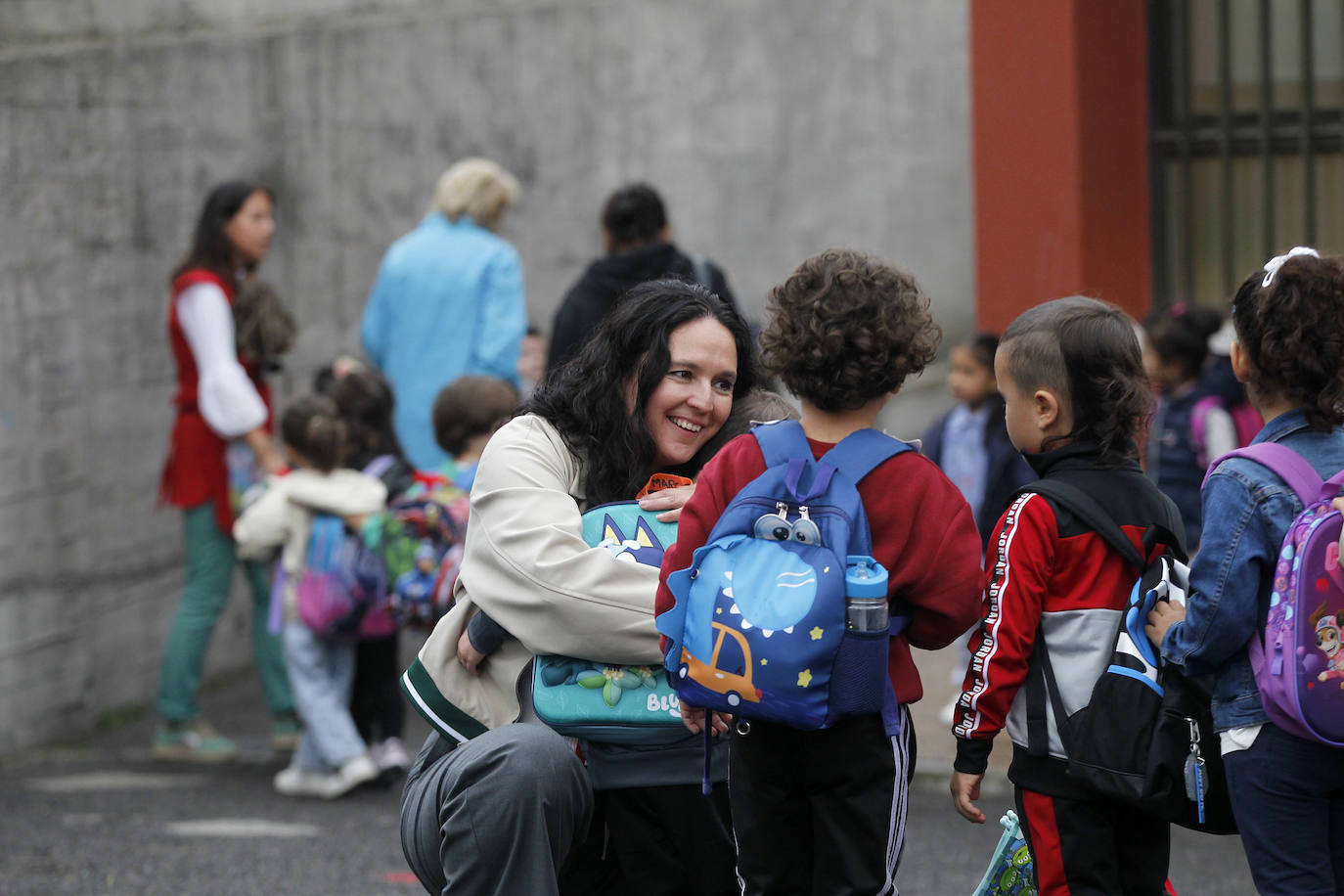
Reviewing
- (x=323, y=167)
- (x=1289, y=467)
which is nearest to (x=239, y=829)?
(x=1289, y=467)

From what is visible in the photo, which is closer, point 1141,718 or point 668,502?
point 1141,718

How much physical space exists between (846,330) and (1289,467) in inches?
33.6

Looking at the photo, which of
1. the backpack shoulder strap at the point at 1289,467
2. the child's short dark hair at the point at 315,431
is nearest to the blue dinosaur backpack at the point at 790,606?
the backpack shoulder strap at the point at 1289,467

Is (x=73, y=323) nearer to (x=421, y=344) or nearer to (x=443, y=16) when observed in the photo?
(x=421, y=344)

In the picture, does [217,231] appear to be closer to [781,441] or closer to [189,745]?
[189,745]

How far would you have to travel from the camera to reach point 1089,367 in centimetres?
314

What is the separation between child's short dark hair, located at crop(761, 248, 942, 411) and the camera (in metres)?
2.90

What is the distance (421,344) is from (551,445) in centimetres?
368

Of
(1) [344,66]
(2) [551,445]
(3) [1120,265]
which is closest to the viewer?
(2) [551,445]

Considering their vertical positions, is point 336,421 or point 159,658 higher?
point 336,421

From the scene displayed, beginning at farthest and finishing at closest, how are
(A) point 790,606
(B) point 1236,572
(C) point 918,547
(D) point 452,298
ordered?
(D) point 452,298, (B) point 1236,572, (C) point 918,547, (A) point 790,606

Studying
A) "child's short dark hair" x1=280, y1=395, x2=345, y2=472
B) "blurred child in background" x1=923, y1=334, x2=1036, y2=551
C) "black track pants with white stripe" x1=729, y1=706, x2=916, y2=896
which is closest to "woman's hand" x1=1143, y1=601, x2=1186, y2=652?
"black track pants with white stripe" x1=729, y1=706, x2=916, y2=896

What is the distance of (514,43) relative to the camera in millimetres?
10023

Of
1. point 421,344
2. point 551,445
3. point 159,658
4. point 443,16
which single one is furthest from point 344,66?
point 551,445
